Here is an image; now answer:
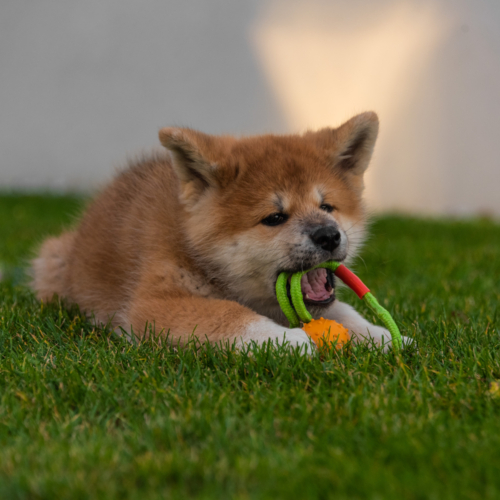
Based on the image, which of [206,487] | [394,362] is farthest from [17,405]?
[394,362]

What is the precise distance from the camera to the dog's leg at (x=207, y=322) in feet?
8.66

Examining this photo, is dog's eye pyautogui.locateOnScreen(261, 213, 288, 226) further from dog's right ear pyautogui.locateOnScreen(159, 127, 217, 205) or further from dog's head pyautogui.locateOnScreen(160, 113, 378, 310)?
A: dog's right ear pyautogui.locateOnScreen(159, 127, 217, 205)

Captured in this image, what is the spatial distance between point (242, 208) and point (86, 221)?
4.52 feet

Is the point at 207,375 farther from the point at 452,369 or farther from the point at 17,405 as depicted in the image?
the point at 452,369

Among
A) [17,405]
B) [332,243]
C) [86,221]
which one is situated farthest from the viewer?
[86,221]

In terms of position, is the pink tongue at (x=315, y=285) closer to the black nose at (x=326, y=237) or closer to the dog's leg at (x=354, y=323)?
the dog's leg at (x=354, y=323)

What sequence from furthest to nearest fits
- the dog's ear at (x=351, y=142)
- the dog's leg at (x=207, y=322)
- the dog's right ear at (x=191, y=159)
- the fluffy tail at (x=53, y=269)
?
the fluffy tail at (x=53, y=269) → the dog's ear at (x=351, y=142) → the dog's right ear at (x=191, y=159) → the dog's leg at (x=207, y=322)

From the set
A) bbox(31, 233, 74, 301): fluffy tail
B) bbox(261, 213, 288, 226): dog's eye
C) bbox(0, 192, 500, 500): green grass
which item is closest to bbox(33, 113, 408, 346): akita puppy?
bbox(261, 213, 288, 226): dog's eye

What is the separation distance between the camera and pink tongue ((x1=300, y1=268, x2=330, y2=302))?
2.94 meters

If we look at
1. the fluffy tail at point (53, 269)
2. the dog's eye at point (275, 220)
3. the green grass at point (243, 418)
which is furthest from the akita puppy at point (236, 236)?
the fluffy tail at point (53, 269)

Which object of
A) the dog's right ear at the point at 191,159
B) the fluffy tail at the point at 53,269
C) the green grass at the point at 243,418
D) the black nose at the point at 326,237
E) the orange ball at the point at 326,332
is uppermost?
the dog's right ear at the point at 191,159

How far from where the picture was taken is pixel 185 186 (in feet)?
10.1

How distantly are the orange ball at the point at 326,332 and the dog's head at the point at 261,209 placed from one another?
0.44ft

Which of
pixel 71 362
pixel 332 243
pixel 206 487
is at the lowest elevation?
pixel 71 362
